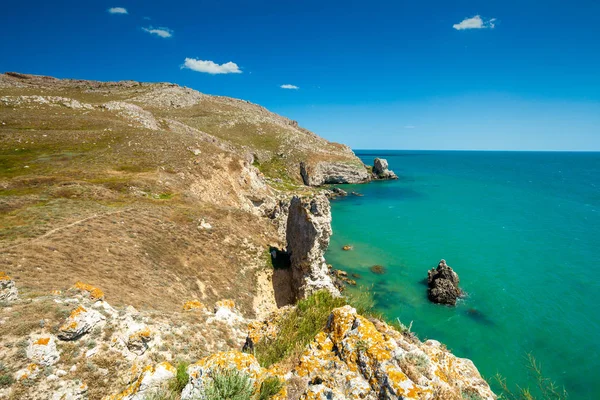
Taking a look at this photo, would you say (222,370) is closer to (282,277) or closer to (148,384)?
(148,384)

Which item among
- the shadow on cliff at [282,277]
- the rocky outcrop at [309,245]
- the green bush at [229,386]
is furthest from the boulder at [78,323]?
the shadow on cliff at [282,277]

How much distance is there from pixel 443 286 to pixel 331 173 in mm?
71734

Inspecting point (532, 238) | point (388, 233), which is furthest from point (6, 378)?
point (532, 238)

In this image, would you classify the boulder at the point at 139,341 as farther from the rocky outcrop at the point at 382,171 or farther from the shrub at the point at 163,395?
the rocky outcrop at the point at 382,171

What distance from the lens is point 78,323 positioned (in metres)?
8.69

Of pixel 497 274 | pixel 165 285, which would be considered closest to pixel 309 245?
pixel 165 285

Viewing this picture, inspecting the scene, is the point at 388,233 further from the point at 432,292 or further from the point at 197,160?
the point at 197,160

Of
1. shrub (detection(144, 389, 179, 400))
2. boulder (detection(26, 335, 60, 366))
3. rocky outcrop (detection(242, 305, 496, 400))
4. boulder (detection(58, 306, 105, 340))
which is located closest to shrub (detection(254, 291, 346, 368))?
rocky outcrop (detection(242, 305, 496, 400))

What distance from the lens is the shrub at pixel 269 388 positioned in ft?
18.1

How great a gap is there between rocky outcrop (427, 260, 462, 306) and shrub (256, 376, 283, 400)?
2769 cm

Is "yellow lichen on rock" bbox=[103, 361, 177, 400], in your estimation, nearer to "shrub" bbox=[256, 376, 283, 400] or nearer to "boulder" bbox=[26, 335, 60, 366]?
"shrub" bbox=[256, 376, 283, 400]

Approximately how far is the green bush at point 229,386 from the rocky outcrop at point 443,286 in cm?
2810

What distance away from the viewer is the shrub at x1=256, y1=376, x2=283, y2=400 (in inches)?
217

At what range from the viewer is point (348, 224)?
54500 mm
